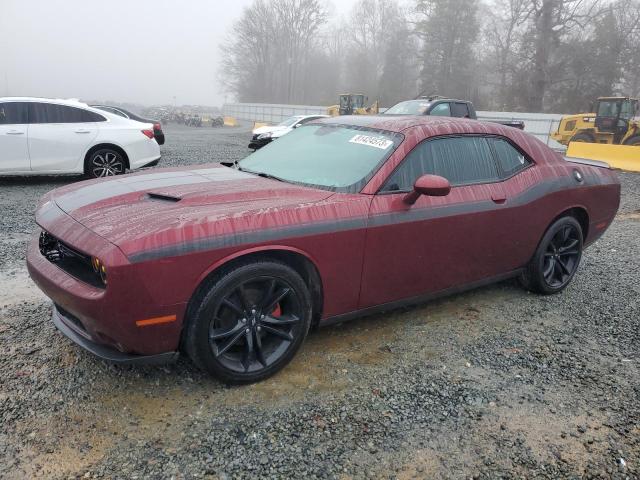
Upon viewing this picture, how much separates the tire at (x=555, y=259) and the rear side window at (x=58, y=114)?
737 centimetres

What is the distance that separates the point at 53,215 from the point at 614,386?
138 inches

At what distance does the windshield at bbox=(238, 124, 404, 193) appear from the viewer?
3137 millimetres

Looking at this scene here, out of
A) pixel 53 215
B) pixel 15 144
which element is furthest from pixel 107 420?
pixel 15 144

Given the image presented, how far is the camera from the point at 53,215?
A: 110 inches

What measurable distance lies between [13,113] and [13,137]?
0.40 metres

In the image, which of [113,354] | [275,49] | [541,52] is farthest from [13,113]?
[275,49]

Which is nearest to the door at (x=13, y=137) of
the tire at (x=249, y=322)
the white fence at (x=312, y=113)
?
the tire at (x=249, y=322)

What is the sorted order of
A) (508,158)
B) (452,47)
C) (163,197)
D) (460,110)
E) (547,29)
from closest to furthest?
(163,197) < (508,158) < (460,110) < (547,29) < (452,47)

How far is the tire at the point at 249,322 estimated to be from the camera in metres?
2.49

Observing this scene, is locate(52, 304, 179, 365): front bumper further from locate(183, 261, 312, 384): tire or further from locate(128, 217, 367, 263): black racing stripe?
locate(128, 217, 367, 263): black racing stripe

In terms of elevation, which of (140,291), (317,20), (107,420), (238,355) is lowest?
(107,420)

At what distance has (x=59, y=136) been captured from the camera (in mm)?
7910

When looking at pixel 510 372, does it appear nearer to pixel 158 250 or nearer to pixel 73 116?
pixel 158 250

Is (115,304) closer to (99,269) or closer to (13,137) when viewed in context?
(99,269)
